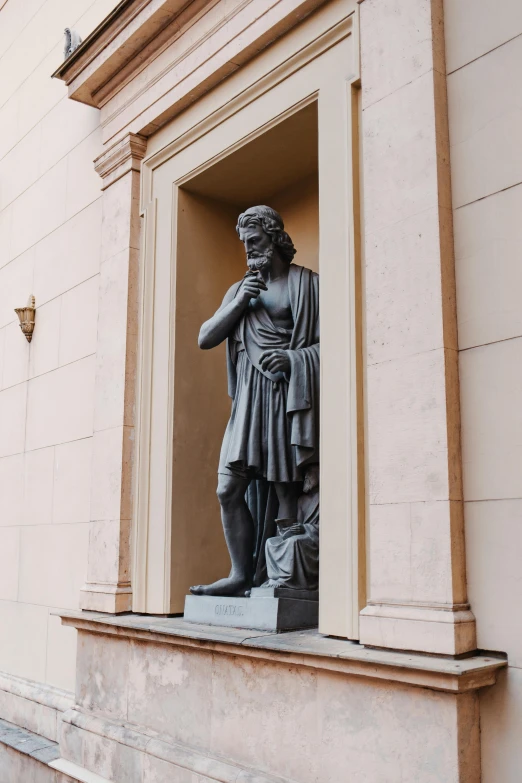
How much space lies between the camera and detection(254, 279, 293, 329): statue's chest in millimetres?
5348

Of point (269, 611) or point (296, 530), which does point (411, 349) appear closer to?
point (296, 530)

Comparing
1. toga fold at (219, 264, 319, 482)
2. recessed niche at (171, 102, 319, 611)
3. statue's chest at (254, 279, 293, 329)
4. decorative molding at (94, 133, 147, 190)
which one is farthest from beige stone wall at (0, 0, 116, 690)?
statue's chest at (254, 279, 293, 329)

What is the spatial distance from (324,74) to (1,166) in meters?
5.61

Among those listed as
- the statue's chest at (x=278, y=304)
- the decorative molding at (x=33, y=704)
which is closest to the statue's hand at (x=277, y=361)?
the statue's chest at (x=278, y=304)

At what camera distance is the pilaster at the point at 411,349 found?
11.7ft

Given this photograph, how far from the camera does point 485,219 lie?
3705 millimetres

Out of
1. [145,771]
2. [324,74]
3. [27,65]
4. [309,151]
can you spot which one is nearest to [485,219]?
[324,74]

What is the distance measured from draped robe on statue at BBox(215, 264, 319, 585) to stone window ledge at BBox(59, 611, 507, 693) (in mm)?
743

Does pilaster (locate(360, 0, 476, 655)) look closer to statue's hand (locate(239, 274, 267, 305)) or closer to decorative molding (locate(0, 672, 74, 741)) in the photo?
statue's hand (locate(239, 274, 267, 305))

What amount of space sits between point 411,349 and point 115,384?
9.94 ft

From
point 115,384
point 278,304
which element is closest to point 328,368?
point 278,304

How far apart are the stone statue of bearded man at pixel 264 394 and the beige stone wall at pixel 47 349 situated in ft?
6.01

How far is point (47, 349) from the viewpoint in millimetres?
7570

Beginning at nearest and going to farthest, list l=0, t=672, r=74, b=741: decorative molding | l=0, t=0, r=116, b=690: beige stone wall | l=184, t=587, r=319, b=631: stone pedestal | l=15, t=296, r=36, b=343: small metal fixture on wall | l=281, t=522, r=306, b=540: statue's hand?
l=184, t=587, r=319, b=631: stone pedestal < l=281, t=522, r=306, b=540: statue's hand < l=0, t=672, r=74, b=741: decorative molding < l=0, t=0, r=116, b=690: beige stone wall < l=15, t=296, r=36, b=343: small metal fixture on wall
